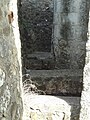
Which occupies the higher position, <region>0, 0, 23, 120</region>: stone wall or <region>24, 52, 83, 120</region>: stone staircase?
<region>0, 0, 23, 120</region>: stone wall

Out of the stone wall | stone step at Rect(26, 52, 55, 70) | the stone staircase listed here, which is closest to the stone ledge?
the stone staircase

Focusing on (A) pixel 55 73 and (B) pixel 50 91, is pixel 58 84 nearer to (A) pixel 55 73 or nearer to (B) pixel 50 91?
(B) pixel 50 91

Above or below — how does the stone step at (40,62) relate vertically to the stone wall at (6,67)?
below

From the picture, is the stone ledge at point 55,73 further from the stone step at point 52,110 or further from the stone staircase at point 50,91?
the stone step at point 52,110

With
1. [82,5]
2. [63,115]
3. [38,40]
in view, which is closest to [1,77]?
[63,115]

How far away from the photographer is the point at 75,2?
5.99 m

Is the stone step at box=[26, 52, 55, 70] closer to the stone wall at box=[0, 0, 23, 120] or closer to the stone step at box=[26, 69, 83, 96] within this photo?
the stone step at box=[26, 69, 83, 96]

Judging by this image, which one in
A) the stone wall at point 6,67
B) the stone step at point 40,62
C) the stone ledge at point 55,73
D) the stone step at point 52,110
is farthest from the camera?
the stone step at point 40,62

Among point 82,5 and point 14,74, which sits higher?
point 82,5

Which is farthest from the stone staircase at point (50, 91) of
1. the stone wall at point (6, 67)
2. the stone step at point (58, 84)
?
the stone wall at point (6, 67)

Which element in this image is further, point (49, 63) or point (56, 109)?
point (49, 63)

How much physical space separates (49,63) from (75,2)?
1384 mm

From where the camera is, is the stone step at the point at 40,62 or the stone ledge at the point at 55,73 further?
the stone step at the point at 40,62

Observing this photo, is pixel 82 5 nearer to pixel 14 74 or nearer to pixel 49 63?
pixel 49 63
